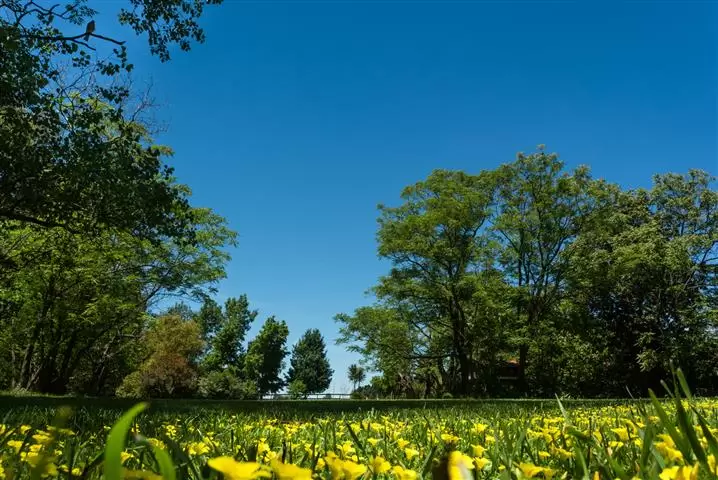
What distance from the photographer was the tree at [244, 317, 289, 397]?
2114 inches

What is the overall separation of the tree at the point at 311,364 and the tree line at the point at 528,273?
44.9 meters

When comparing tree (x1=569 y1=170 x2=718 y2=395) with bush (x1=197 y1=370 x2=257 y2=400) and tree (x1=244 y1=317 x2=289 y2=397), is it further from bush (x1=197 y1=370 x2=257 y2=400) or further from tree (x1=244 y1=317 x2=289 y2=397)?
tree (x1=244 y1=317 x2=289 y2=397)

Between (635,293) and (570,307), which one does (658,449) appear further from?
(635,293)

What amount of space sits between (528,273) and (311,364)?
50.6 meters

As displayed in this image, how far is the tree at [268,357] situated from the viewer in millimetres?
53688

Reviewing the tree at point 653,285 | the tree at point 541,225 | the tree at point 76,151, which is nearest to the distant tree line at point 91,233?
the tree at point 76,151

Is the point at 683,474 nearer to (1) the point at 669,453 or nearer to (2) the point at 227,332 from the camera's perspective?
(1) the point at 669,453

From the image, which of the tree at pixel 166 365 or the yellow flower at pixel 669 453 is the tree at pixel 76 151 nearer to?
the yellow flower at pixel 669 453

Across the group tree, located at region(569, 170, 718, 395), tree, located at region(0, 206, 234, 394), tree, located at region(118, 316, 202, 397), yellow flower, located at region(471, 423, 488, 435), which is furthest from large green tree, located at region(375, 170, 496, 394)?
yellow flower, located at region(471, 423, 488, 435)

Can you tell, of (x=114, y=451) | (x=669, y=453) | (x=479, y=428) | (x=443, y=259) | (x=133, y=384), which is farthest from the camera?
(x=133, y=384)

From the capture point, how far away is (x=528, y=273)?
86.9 feet

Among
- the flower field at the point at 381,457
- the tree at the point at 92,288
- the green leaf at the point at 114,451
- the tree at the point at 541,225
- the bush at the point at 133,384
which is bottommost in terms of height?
the flower field at the point at 381,457

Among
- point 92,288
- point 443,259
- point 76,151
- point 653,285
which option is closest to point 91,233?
point 76,151

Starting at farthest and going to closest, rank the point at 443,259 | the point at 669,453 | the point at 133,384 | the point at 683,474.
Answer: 1. the point at 133,384
2. the point at 443,259
3. the point at 669,453
4. the point at 683,474
